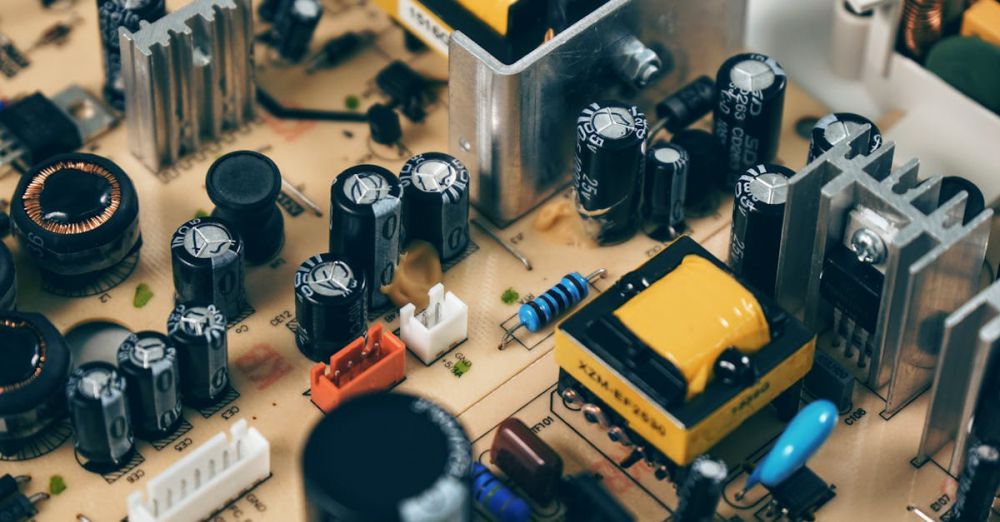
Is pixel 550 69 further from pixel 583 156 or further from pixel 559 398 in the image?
pixel 559 398

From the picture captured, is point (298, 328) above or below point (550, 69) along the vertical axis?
below

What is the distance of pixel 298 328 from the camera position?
31.7 feet

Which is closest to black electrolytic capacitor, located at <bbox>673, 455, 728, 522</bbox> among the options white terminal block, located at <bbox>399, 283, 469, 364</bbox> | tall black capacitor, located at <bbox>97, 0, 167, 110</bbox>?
white terminal block, located at <bbox>399, 283, 469, 364</bbox>

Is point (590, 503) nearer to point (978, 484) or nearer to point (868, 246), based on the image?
point (978, 484)

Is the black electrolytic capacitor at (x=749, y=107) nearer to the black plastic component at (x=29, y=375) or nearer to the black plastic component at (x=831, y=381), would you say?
the black plastic component at (x=831, y=381)

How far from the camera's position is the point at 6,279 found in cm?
955

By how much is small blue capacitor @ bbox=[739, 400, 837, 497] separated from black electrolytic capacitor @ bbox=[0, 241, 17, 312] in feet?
12.0

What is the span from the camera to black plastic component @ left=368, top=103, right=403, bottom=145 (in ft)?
34.8

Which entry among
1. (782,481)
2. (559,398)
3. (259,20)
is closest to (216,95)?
(259,20)

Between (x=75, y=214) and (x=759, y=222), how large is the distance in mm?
3312

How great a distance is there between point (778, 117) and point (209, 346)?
318 cm

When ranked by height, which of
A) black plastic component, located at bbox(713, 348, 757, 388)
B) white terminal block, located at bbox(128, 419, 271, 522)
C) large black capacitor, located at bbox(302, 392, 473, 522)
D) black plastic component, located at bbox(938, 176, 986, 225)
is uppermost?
large black capacitor, located at bbox(302, 392, 473, 522)

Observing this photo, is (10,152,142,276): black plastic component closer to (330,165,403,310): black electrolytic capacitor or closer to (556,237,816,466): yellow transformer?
(330,165,403,310): black electrolytic capacitor

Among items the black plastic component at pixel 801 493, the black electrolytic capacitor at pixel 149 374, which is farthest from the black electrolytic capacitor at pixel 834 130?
the black electrolytic capacitor at pixel 149 374
